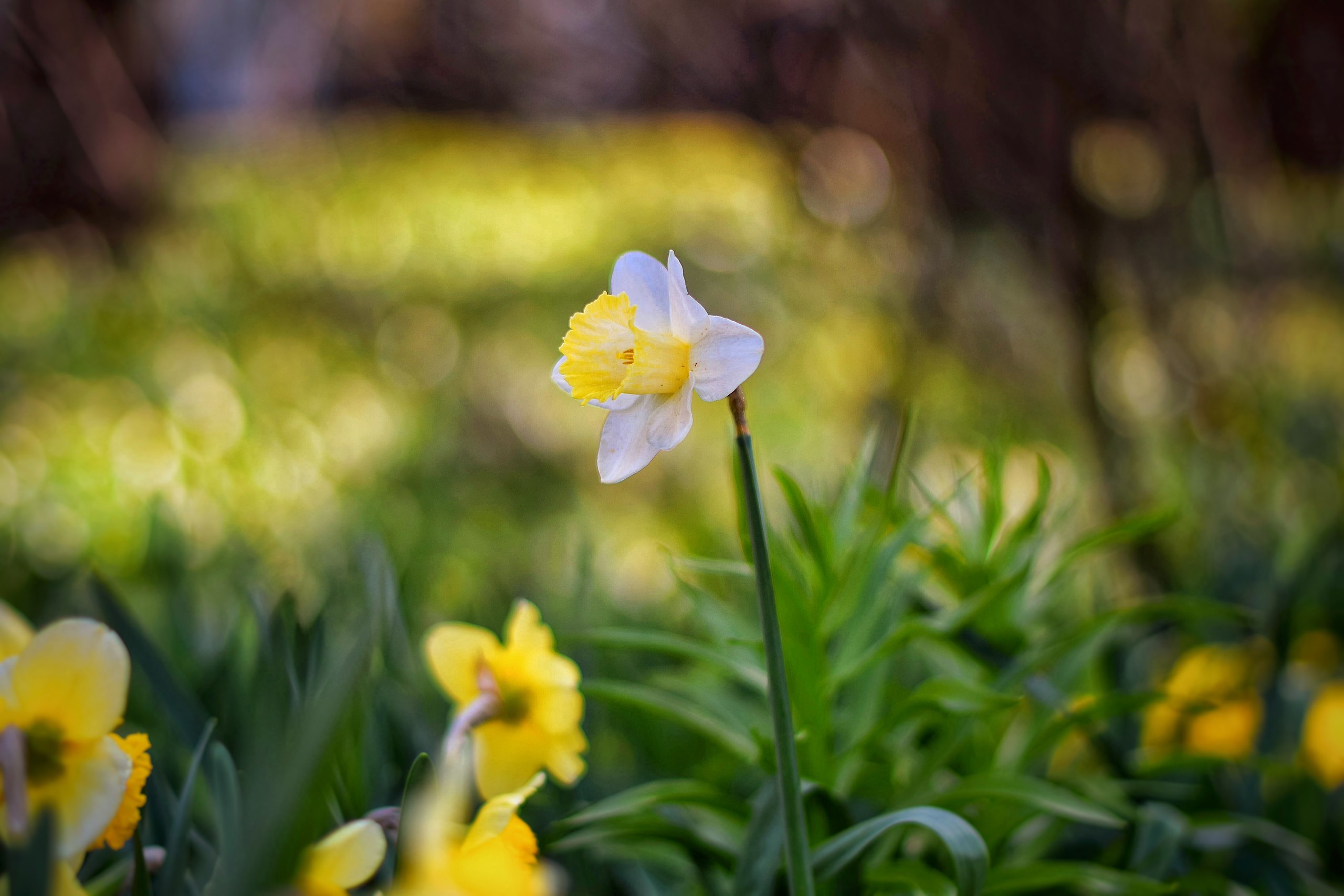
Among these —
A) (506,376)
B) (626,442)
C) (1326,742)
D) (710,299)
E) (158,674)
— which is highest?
(710,299)

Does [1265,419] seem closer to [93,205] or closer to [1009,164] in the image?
[1009,164]

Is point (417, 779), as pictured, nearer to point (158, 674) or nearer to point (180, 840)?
point (180, 840)

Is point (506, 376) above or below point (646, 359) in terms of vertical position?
above

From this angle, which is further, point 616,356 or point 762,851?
point 762,851

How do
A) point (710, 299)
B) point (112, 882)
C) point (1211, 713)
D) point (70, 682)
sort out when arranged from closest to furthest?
point (70, 682), point (112, 882), point (1211, 713), point (710, 299)

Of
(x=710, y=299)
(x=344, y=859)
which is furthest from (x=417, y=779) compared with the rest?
(x=710, y=299)

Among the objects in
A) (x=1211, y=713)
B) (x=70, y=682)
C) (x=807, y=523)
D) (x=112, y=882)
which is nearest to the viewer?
(x=70, y=682)

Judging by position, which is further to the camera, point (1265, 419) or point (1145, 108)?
point (1265, 419)

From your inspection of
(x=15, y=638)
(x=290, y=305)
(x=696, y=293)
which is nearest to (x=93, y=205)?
(x=290, y=305)
